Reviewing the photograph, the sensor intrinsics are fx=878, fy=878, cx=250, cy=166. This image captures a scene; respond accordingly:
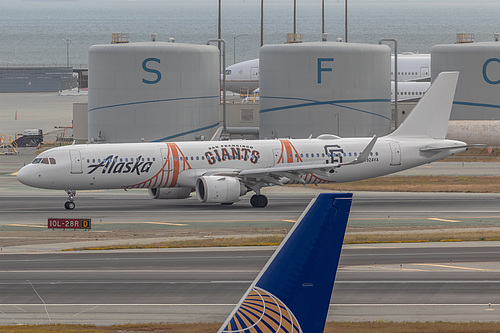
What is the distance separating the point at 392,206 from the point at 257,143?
31.7ft

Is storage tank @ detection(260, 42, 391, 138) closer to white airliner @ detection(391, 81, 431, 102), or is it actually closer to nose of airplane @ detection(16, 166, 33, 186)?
white airliner @ detection(391, 81, 431, 102)

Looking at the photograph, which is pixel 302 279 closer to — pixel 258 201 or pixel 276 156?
pixel 276 156

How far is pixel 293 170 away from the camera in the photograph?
52.8 meters

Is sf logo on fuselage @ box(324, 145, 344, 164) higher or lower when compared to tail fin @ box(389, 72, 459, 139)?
lower

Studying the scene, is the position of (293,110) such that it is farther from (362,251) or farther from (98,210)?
(362,251)

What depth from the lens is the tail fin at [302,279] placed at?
1312 centimetres

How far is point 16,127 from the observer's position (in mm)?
129000

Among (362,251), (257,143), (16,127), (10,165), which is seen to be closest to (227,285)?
(362,251)

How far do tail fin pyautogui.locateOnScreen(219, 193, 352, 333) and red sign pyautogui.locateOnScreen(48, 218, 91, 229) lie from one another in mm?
35402

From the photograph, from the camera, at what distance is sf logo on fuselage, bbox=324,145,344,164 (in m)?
56.0

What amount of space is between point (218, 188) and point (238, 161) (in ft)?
9.81

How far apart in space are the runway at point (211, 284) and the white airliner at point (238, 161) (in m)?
11.7

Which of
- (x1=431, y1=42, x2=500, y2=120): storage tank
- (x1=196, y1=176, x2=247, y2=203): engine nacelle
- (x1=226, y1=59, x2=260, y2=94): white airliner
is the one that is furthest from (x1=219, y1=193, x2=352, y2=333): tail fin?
(x1=226, y1=59, x2=260, y2=94): white airliner

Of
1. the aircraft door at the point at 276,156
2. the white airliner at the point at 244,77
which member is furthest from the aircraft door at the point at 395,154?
the white airliner at the point at 244,77
